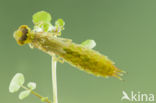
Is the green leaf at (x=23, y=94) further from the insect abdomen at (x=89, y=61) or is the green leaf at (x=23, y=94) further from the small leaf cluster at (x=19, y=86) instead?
the insect abdomen at (x=89, y=61)

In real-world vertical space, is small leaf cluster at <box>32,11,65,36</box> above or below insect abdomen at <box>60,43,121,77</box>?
above

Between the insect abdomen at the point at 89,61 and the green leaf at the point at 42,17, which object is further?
the green leaf at the point at 42,17

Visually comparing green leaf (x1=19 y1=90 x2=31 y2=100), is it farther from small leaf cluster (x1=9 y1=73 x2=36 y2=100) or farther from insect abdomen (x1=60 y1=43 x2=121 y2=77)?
insect abdomen (x1=60 y1=43 x2=121 y2=77)

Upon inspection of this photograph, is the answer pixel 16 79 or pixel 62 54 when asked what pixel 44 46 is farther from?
pixel 16 79

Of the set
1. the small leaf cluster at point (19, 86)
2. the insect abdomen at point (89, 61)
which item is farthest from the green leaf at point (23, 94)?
the insect abdomen at point (89, 61)

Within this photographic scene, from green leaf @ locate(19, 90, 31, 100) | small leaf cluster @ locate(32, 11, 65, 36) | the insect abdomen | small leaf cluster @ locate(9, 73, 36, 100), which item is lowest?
the insect abdomen

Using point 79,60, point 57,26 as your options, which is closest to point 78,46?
point 79,60

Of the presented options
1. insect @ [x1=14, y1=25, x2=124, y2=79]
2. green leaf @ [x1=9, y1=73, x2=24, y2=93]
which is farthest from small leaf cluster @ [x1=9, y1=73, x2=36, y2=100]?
insect @ [x1=14, y1=25, x2=124, y2=79]

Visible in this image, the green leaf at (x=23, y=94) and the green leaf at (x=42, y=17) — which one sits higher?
the green leaf at (x=42, y=17)

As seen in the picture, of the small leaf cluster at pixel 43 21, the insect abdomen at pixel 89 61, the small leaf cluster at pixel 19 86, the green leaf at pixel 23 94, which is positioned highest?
the small leaf cluster at pixel 43 21
